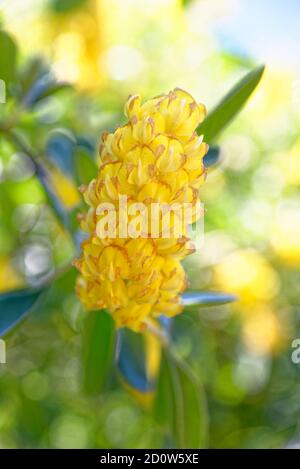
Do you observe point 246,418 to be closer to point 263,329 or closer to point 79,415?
point 263,329

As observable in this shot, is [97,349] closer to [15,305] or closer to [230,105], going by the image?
[15,305]

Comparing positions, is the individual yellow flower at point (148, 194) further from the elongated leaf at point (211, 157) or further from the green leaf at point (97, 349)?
the green leaf at point (97, 349)

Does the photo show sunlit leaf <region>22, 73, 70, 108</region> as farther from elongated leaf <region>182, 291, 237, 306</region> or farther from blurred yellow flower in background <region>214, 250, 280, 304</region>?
blurred yellow flower in background <region>214, 250, 280, 304</region>

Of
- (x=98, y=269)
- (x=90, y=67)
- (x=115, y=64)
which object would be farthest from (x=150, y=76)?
(x=98, y=269)

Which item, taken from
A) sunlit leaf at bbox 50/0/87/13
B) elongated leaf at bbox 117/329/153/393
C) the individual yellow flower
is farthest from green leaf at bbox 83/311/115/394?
sunlit leaf at bbox 50/0/87/13
